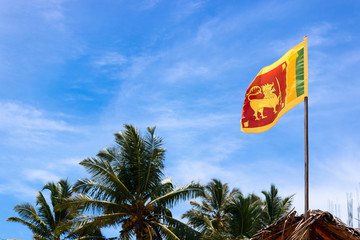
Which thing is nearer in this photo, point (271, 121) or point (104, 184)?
point (271, 121)

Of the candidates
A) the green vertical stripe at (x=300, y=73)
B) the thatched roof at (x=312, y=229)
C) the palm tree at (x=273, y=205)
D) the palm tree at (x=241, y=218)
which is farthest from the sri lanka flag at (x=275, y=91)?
the palm tree at (x=273, y=205)

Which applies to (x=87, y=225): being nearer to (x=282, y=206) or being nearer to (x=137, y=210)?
(x=137, y=210)

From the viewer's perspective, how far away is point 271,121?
31.4ft

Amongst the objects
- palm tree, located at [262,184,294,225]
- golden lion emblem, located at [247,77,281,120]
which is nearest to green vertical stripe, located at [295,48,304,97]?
golden lion emblem, located at [247,77,281,120]

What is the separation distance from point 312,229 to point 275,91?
3167 millimetres

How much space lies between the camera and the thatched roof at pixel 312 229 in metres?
7.16

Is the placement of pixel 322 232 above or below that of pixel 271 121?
below

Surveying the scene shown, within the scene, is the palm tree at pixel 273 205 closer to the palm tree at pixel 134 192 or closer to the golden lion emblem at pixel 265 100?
the palm tree at pixel 134 192

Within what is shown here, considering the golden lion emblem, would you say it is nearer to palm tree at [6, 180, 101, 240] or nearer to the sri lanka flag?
the sri lanka flag

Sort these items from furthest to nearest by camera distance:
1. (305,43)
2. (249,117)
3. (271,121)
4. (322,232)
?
1. (249,117)
2. (271,121)
3. (305,43)
4. (322,232)

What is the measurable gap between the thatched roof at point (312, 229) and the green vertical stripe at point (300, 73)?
2334 millimetres

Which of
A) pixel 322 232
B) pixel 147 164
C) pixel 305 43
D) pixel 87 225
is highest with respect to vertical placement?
pixel 147 164

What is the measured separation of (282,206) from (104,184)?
446 inches

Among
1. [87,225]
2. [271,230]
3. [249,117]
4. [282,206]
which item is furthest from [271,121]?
[282,206]
